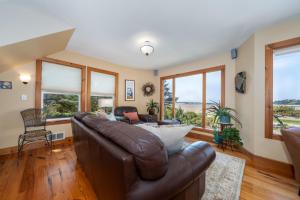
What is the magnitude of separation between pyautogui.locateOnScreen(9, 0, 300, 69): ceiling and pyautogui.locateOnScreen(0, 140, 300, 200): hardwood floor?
248cm

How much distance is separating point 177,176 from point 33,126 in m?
3.33

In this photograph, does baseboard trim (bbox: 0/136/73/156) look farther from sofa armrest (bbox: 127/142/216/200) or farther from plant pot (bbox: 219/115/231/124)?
plant pot (bbox: 219/115/231/124)

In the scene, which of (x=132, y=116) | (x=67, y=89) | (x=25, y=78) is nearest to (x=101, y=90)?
(x=67, y=89)

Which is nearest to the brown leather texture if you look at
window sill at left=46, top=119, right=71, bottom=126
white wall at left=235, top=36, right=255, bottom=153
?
white wall at left=235, top=36, right=255, bottom=153

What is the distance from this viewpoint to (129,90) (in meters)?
4.93

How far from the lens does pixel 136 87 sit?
5.12 meters

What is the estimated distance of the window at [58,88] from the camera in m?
3.15

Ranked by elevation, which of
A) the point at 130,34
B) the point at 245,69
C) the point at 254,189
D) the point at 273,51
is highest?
the point at 130,34

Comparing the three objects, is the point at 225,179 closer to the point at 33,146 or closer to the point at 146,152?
the point at 146,152

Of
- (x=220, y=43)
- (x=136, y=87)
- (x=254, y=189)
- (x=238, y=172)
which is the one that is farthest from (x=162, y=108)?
(x=254, y=189)

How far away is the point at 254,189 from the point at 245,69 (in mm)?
2245

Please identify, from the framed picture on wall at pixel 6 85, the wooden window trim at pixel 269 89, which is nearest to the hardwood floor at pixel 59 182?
the wooden window trim at pixel 269 89

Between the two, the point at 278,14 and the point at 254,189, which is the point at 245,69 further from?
the point at 254,189

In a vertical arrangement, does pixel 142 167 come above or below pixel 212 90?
below
